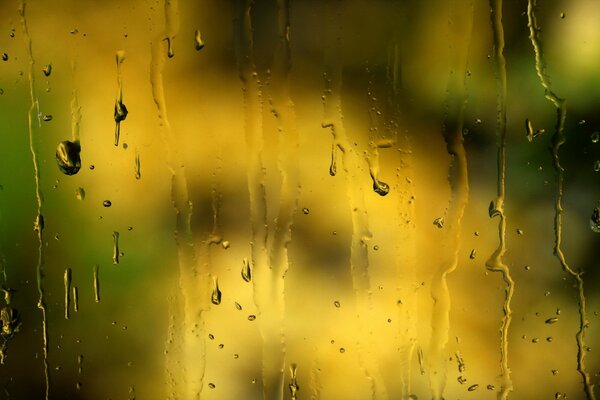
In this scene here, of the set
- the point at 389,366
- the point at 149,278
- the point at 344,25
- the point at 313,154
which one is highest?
the point at 344,25

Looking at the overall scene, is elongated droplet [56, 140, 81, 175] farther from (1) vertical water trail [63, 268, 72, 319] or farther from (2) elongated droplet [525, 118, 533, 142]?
(2) elongated droplet [525, 118, 533, 142]

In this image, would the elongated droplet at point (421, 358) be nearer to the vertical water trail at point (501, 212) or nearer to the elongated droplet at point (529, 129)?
the vertical water trail at point (501, 212)

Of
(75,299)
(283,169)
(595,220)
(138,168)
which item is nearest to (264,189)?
(283,169)

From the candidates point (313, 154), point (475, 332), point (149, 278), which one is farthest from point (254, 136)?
point (475, 332)

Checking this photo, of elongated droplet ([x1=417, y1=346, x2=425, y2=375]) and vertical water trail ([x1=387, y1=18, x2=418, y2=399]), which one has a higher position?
vertical water trail ([x1=387, y1=18, x2=418, y2=399])

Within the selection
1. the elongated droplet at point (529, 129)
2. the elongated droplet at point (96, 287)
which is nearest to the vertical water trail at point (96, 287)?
the elongated droplet at point (96, 287)

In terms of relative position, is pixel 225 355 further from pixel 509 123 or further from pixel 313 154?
pixel 509 123

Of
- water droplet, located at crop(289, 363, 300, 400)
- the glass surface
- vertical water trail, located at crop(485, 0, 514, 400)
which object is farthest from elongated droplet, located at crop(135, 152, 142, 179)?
vertical water trail, located at crop(485, 0, 514, 400)
